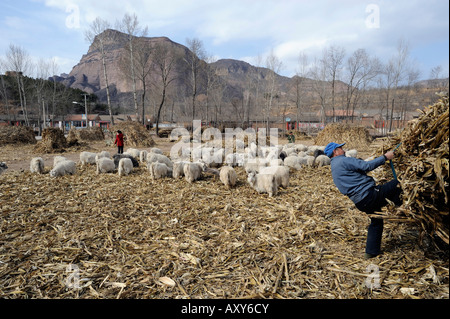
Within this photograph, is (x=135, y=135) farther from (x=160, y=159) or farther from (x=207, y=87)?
(x=207, y=87)

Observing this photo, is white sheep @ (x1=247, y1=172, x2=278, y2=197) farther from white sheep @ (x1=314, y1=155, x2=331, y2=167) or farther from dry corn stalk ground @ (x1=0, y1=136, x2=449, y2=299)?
white sheep @ (x1=314, y1=155, x2=331, y2=167)

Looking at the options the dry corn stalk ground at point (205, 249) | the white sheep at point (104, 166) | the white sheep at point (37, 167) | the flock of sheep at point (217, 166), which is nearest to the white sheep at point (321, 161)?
the flock of sheep at point (217, 166)

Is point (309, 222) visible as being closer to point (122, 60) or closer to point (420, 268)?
point (420, 268)

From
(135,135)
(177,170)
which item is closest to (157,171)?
(177,170)

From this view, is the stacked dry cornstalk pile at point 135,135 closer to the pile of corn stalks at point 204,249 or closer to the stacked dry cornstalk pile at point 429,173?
the pile of corn stalks at point 204,249

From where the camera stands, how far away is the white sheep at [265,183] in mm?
6410

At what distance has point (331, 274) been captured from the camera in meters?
3.18

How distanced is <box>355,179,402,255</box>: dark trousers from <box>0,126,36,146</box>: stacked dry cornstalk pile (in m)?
24.9

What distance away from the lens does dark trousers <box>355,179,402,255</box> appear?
3.20 meters

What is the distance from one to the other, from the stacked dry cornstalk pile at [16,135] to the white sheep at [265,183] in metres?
21.9

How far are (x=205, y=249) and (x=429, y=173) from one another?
3087 mm

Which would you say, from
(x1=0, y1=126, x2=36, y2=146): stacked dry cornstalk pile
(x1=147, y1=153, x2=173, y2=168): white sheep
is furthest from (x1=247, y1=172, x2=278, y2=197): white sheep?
(x1=0, y1=126, x2=36, y2=146): stacked dry cornstalk pile
